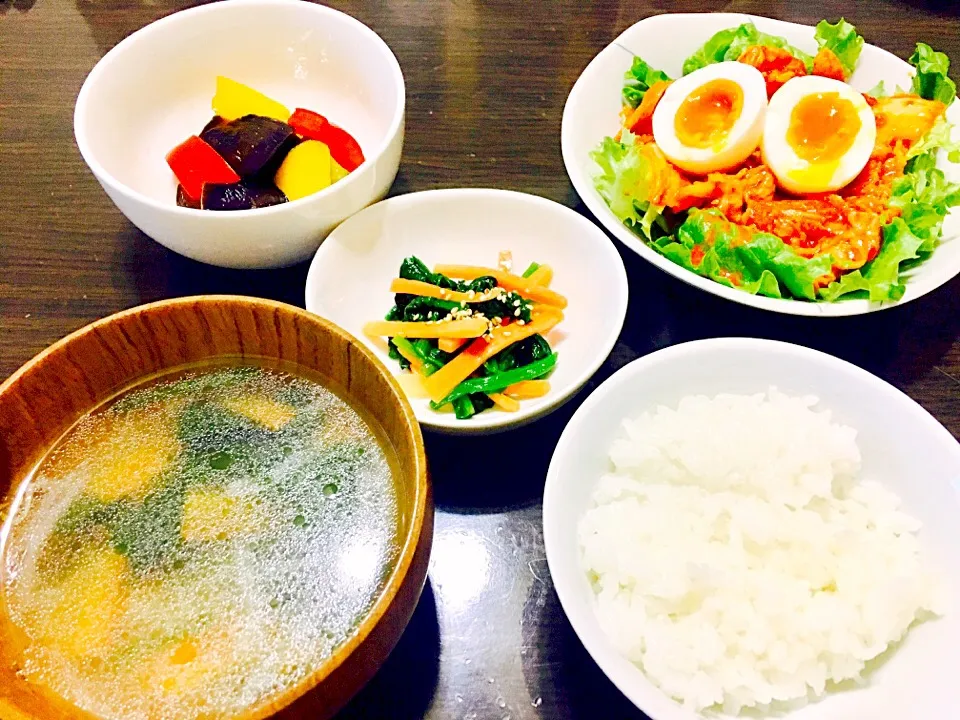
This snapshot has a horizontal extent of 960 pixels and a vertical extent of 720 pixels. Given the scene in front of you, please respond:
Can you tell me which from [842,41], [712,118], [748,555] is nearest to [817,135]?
[712,118]

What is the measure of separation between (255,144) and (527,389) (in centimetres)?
89

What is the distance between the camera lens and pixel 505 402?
5.12 ft

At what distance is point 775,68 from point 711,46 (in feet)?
0.71

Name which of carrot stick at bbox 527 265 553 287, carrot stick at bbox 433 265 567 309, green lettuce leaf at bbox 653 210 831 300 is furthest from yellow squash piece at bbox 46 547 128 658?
green lettuce leaf at bbox 653 210 831 300

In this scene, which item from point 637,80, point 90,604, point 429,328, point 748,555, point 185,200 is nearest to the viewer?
point 90,604

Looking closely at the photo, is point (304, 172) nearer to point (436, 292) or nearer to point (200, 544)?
point (436, 292)

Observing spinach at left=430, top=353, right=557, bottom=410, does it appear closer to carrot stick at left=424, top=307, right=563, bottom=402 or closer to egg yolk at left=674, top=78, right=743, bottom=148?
carrot stick at left=424, top=307, right=563, bottom=402

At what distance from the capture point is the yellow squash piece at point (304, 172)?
173 cm

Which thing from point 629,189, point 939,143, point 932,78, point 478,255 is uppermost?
point 932,78

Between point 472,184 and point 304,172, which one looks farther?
point 472,184

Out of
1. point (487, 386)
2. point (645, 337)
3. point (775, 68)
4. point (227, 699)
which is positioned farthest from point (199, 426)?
point (775, 68)

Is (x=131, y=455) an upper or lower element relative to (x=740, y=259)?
lower

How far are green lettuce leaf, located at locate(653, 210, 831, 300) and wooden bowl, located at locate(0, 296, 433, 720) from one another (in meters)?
0.98

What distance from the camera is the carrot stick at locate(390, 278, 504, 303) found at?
5.61ft
